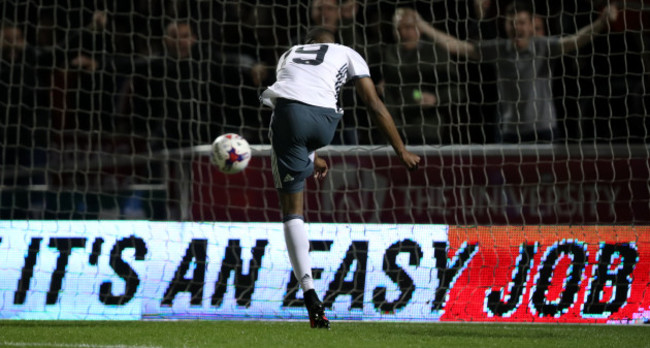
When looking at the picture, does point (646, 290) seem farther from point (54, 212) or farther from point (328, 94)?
point (54, 212)

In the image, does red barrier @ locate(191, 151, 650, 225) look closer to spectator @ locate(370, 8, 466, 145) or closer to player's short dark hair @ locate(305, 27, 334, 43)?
spectator @ locate(370, 8, 466, 145)

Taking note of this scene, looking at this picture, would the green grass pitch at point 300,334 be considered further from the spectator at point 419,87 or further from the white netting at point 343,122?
the spectator at point 419,87

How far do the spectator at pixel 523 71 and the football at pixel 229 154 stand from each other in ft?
7.66

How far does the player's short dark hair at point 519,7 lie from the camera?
8273 mm

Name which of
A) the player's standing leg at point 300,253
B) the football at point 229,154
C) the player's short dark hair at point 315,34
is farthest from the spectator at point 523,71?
the player's standing leg at point 300,253

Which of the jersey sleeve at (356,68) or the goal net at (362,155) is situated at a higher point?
the jersey sleeve at (356,68)

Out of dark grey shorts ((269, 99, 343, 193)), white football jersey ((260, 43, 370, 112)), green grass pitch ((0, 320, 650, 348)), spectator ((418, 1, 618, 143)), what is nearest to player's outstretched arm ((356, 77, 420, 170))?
white football jersey ((260, 43, 370, 112))

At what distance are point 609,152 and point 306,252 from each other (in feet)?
11.5

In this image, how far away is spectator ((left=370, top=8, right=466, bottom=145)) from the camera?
8.90 meters

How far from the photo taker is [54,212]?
867 centimetres

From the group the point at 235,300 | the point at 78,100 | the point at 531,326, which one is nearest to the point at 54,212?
the point at 78,100

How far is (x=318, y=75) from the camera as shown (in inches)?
224

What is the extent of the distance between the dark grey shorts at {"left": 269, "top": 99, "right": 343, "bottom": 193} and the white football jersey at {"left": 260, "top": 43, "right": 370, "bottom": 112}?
5 cm

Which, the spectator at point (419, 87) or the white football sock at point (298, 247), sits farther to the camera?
the spectator at point (419, 87)
